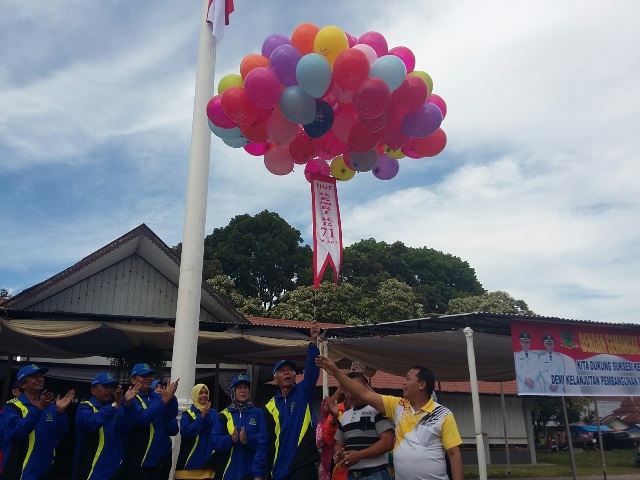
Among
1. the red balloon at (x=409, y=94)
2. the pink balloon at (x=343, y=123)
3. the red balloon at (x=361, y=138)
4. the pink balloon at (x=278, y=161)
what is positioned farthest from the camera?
the pink balloon at (x=278, y=161)

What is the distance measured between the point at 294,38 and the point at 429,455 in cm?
422

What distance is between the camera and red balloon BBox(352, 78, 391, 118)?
5.43 metres

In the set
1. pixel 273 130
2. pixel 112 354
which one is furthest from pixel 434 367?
pixel 273 130

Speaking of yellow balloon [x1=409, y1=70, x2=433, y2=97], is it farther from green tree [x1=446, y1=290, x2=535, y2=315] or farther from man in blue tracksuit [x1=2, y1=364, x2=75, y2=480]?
green tree [x1=446, y1=290, x2=535, y2=315]

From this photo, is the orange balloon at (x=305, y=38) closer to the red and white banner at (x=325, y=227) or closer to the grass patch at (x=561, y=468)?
the red and white banner at (x=325, y=227)

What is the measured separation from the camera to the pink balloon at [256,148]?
692 centimetres

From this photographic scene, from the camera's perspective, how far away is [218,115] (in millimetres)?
6359

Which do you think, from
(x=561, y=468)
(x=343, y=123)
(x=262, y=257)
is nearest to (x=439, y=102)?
(x=343, y=123)

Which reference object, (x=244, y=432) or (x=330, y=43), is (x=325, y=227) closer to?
(x=330, y=43)

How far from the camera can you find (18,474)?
16.3 ft

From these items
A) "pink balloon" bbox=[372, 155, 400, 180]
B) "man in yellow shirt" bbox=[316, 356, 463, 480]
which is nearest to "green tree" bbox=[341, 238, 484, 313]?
"pink balloon" bbox=[372, 155, 400, 180]

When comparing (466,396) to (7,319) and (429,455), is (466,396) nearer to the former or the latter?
(7,319)

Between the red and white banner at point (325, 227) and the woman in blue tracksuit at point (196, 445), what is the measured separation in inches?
73.6

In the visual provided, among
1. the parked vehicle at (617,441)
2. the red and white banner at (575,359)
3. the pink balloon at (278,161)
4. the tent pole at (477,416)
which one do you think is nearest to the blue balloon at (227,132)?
the pink balloon at (278,161)
